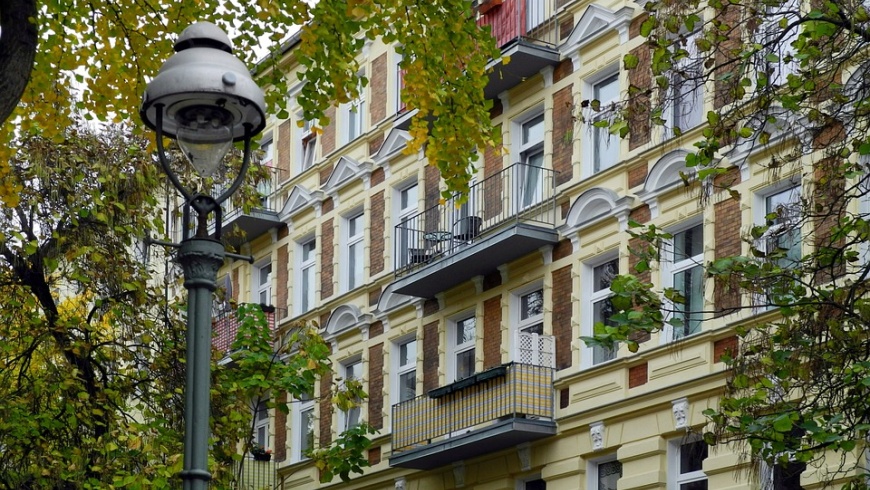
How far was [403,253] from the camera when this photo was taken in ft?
101

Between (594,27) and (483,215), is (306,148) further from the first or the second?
(594,27)

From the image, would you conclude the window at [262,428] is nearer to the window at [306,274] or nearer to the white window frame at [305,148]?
the window at [306,274]

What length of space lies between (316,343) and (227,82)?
14709mm

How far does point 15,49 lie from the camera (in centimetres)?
1162

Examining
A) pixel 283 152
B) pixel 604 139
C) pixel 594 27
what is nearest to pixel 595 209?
pixel 604 139

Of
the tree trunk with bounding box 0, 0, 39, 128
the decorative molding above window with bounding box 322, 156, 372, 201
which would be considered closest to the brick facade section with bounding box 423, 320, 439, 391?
the decorative molding above window with bounding box 322, 156, 372, 201

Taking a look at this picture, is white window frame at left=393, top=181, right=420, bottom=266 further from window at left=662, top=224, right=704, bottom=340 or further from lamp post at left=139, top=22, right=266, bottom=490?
lamp post at left=139, top=22, right=266, bottom=490

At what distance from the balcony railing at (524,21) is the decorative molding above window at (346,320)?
281 inches

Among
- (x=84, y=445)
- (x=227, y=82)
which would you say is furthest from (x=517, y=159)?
(x=227, y=82)

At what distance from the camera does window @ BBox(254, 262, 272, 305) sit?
3778cm

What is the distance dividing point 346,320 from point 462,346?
182 inches

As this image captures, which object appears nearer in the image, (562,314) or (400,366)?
(562,314)

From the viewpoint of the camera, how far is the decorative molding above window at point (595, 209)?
83.9 ft

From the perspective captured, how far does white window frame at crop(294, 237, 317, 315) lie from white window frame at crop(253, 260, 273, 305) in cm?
133
